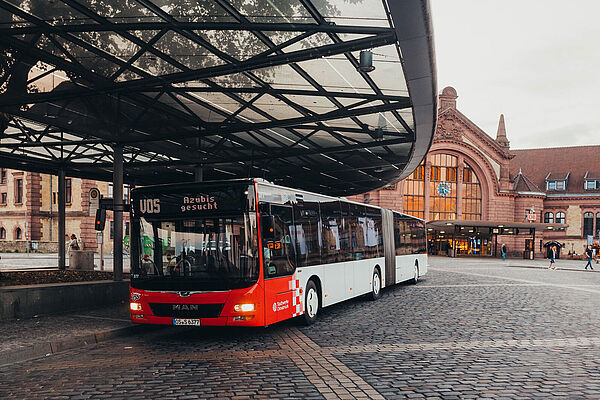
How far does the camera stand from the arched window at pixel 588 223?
75.2 m

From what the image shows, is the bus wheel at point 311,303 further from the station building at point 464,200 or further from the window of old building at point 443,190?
the window of old building at point 443,190

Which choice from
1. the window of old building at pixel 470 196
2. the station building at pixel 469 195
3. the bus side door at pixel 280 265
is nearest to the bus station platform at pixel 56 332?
the bus side door at pixel 280 265

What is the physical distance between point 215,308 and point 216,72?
4493 mm

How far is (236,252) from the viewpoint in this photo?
10.2m

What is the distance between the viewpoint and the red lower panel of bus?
395 inches

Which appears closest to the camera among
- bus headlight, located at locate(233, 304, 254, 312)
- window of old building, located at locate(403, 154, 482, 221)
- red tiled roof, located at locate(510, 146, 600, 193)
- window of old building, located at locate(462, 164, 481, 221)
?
bus headlight, located at locate(233, 304, 254, 312)

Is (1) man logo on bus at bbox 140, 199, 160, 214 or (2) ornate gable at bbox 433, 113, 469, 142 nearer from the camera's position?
Answer: (1) man logo on bus at bbox 140, 199, 160, 214

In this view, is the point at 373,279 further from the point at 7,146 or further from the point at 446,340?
the point at 7,146

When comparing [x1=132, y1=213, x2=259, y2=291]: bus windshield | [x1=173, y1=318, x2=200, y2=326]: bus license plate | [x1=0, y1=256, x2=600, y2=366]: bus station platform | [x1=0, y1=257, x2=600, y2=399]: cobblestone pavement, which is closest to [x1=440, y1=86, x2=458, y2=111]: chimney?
[x1=0, y1=257, x2=600, y2=399]: cobblestone pavement

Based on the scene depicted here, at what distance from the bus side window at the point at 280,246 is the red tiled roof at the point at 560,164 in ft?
241

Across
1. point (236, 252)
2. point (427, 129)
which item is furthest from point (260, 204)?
point (427, 129)

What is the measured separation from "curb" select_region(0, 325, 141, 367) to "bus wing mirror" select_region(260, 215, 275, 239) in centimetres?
329

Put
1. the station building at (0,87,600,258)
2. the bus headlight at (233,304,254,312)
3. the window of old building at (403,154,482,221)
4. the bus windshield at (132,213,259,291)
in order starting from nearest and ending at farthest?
the bus headlight at (233,304,254,312) < the bus windshield at (132,213,259,291) < the station building at (0,87,600,258) < the window of old building at (403,154,482,221)

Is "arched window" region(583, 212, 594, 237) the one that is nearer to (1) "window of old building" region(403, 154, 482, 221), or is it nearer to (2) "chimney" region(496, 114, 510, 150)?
(2) "chimney" region(496, 114, 510, 150)
